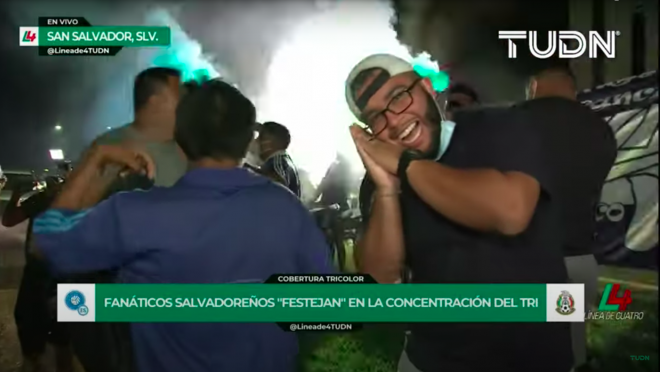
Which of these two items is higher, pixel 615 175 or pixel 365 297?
pixel 615 175

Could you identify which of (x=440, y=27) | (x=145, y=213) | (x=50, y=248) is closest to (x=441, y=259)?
(x=440, y=27)

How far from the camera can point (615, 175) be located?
218 cm

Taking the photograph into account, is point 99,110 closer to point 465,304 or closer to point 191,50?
point 191,50

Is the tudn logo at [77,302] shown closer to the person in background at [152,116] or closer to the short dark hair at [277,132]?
the person in background at [152,116]

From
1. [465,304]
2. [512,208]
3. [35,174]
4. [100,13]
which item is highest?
[100,13]

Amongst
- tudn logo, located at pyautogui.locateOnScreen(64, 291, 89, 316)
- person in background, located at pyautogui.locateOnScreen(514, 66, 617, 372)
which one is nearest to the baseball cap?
person in background, located at pyautogui.locateOnScreen(514, 66, 617, 372)

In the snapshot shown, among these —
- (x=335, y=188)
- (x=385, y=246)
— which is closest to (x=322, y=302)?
(x=385, y=246)

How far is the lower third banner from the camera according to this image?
6.93 ft

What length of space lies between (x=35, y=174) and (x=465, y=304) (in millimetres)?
1516

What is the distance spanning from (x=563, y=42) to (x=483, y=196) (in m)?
0.59

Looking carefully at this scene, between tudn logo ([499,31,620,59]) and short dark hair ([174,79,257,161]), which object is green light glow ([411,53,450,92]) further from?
short dark hair ([174,79,257,161])

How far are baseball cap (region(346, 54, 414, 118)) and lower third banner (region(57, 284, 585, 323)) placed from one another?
2.04 ft

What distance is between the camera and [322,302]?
214cm

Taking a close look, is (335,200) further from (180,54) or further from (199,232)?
(180,54)
